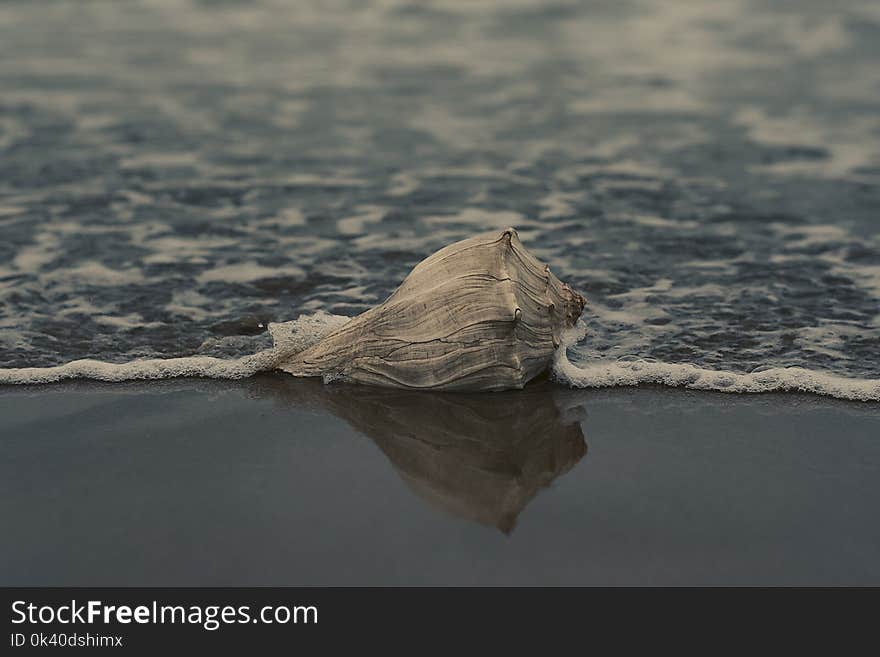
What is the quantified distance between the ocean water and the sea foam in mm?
15

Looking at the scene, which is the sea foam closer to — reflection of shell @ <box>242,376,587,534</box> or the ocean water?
the ocean water

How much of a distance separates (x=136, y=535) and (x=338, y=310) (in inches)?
99.0

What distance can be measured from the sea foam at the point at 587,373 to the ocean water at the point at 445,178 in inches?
0.6

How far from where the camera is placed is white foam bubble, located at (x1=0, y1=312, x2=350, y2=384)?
5.42 meters

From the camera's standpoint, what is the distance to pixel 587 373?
5.41 m

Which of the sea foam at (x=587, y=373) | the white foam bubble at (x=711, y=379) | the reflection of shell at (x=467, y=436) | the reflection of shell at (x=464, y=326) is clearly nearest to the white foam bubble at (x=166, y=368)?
the sea foam at (x=587, y=373)

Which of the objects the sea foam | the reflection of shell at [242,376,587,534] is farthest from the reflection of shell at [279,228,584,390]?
the sea foam

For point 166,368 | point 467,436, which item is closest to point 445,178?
point 166,368

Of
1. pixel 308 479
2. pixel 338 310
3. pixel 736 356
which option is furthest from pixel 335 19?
pixel 308 479

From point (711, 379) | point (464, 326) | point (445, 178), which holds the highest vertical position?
point (445, 178)

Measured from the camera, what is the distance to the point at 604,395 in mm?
5262

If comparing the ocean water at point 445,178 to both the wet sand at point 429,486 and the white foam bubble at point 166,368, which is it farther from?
the wet sand at point 429,486

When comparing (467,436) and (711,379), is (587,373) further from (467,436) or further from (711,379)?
(467,436)

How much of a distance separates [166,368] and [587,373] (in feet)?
6.91
